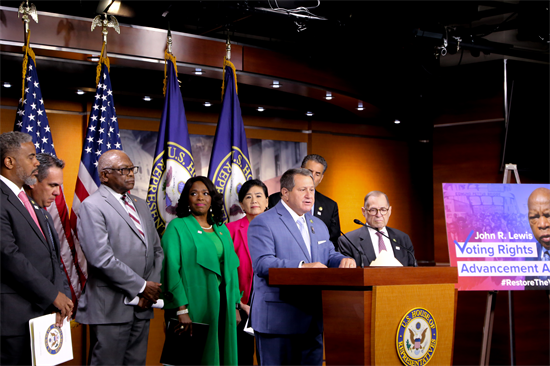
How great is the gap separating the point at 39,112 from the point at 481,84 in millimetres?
4511

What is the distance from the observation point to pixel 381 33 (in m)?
5.00

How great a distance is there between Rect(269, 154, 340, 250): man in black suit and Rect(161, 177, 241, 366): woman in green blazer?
0.85 meters

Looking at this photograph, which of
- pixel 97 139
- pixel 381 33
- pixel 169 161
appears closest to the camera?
Result: pixel 97 139

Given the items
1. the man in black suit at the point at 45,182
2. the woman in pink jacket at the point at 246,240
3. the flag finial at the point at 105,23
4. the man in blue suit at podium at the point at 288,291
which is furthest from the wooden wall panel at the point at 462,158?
the man in black suit at the point at 45,182

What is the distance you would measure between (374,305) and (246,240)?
7.31ft

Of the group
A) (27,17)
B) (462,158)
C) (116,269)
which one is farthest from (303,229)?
(462,158)

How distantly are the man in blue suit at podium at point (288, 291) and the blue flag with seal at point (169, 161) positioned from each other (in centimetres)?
136

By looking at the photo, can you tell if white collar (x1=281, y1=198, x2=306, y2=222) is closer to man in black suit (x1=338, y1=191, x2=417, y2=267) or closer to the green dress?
man in black suit (x1=338, y1=191, x2=417, y2=267)

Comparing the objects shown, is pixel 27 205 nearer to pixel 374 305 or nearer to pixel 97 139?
pixel 97 139

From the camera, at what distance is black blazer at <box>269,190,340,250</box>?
457 cm

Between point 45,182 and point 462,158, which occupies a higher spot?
point 462,158

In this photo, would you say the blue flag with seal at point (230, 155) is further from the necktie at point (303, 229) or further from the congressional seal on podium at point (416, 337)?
the congressional seal on podium at point (416, 337)

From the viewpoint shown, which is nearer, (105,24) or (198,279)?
(198,279)

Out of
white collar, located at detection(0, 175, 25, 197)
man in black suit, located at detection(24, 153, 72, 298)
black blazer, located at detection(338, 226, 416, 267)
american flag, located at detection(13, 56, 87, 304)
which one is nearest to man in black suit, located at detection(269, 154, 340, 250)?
black blazer, located at detection(338, 226, 416, 267)
